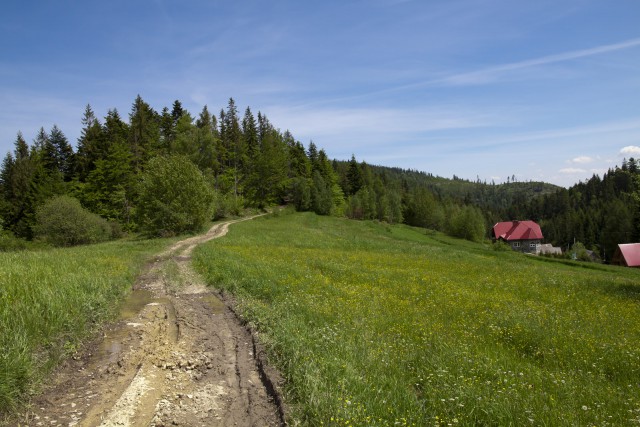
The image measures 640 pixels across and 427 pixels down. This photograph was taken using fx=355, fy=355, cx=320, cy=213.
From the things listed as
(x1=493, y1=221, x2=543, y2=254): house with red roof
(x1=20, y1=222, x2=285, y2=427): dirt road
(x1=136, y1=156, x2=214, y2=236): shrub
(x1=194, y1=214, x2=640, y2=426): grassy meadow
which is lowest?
(x1=493, y1=221, x2=543, y2=254): house with red roof

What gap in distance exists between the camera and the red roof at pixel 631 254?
5469 cm

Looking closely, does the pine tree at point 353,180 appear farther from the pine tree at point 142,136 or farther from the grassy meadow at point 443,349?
the grassy meadow at point 443,349

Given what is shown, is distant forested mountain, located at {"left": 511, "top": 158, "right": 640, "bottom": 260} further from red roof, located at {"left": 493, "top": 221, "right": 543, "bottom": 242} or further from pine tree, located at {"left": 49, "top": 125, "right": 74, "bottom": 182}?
pine tree, located at {"left": 49, "top": 125, "right": 74, "bottom": 182}

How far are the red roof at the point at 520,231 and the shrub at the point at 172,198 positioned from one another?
10094 cm

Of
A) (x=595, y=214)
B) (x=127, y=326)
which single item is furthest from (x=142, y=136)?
(x=595, y=214)

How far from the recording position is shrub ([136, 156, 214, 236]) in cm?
3528

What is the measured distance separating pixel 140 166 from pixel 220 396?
6300 cm

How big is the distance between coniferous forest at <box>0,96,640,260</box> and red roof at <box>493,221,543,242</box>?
1499cm

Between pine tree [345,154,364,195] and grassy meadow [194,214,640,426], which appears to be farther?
pine tree [345,154,364,195]

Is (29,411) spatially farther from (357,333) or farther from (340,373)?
(357,333)

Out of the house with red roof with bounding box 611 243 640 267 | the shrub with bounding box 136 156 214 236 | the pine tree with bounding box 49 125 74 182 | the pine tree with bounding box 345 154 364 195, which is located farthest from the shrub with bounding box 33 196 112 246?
the house with red roof with bounding box 611 243 640 267

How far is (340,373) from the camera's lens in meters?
6.27

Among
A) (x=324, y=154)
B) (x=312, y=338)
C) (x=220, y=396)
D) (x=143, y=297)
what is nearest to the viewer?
(x=220, y=396)

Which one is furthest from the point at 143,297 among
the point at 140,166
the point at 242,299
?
the point at 140,166
